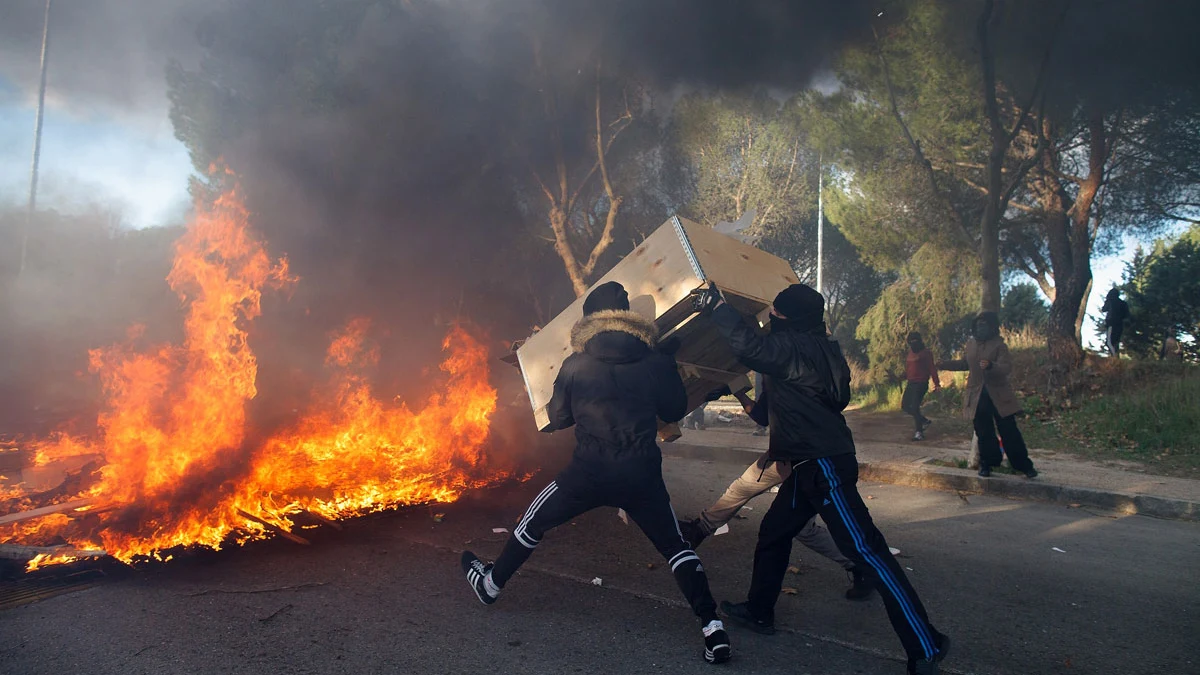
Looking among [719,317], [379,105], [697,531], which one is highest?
[379,105]

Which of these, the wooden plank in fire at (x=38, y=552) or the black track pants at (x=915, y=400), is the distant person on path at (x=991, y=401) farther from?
the wooden plank in fire at (x=38, y=552)

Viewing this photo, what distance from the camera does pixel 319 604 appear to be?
3.56m

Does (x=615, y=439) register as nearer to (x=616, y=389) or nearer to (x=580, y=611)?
(x=616, y=389)

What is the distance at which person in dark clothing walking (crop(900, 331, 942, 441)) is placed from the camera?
33.2 feet

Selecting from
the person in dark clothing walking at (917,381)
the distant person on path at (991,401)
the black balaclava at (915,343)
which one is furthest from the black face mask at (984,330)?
the black balaclava at (915,343)

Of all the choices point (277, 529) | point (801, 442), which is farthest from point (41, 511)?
point (801, 442)

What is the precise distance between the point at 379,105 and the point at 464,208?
151 centimetres

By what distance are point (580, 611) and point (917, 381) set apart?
8.26 metres

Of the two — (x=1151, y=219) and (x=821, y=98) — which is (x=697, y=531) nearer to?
(x=821, y=98)

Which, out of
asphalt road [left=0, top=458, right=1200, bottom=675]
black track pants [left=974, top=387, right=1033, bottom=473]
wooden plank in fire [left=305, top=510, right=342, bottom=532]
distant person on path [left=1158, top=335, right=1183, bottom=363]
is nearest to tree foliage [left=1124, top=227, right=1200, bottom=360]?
distant person on path [left=1158, top=335, right=1183, bottom=363]

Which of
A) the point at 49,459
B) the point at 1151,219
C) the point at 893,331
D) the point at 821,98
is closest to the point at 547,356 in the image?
the point at 49,459

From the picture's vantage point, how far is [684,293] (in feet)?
12.0

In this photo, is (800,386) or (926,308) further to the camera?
(926,308)

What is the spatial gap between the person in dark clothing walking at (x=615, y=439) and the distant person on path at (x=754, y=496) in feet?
1.79
